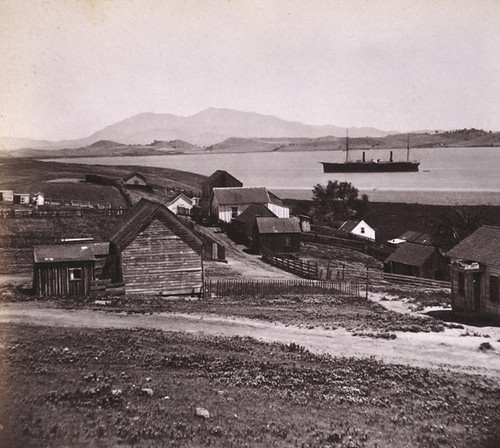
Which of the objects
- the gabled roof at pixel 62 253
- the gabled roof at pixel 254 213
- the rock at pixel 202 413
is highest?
the gabled roof at pixel 254 213

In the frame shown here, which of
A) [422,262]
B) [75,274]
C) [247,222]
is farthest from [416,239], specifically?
[75,274]

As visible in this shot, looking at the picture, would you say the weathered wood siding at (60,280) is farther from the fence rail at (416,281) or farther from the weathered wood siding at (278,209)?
the weathered wood siding at (278,209)

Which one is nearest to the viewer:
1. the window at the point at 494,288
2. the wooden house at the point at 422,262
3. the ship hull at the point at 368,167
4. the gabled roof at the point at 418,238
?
the window at the point at 494,288

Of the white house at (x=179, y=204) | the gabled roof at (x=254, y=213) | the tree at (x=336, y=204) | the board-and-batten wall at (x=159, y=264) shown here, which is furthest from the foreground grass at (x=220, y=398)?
the tree at (x=336, y=204)

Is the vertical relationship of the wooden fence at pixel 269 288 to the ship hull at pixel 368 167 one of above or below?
below

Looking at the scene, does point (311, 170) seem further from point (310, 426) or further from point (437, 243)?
point (310, 426)

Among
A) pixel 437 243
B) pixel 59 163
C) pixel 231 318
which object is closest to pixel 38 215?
pixel 231 318

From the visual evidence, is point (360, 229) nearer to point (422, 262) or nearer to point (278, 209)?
point (278, 209)
